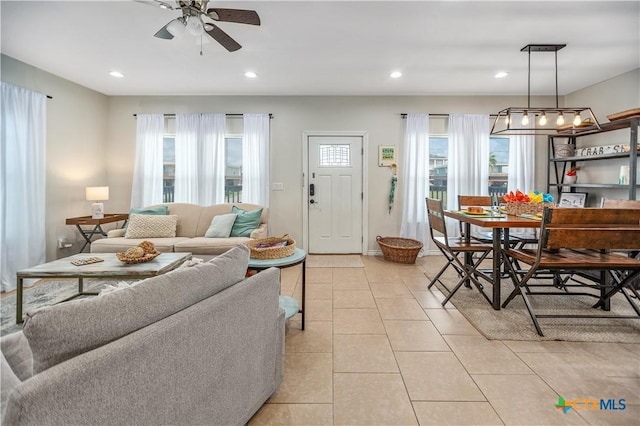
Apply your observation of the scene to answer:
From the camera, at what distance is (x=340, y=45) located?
2.98 m

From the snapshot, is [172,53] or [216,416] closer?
[216,416]

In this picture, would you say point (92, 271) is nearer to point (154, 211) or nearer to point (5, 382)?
point (154, 211)

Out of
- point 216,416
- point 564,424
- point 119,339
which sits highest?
point 119,339

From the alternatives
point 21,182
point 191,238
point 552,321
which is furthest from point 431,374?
point 21,182

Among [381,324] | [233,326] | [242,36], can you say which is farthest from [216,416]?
[242,36]

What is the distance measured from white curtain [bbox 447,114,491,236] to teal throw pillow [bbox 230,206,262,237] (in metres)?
2.98

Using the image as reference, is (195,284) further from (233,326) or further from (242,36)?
(242,36)

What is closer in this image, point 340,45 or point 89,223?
point 340,45

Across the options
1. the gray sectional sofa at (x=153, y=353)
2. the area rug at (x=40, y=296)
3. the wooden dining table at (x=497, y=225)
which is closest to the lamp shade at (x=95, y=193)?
the area rug at (x=40, y=296)

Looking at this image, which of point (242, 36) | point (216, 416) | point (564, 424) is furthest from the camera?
point (242, 36)

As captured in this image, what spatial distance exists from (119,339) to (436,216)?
281 centimetres

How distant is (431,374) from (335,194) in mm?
3298

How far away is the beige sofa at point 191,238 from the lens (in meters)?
3.50

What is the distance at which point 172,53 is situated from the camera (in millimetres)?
3203
